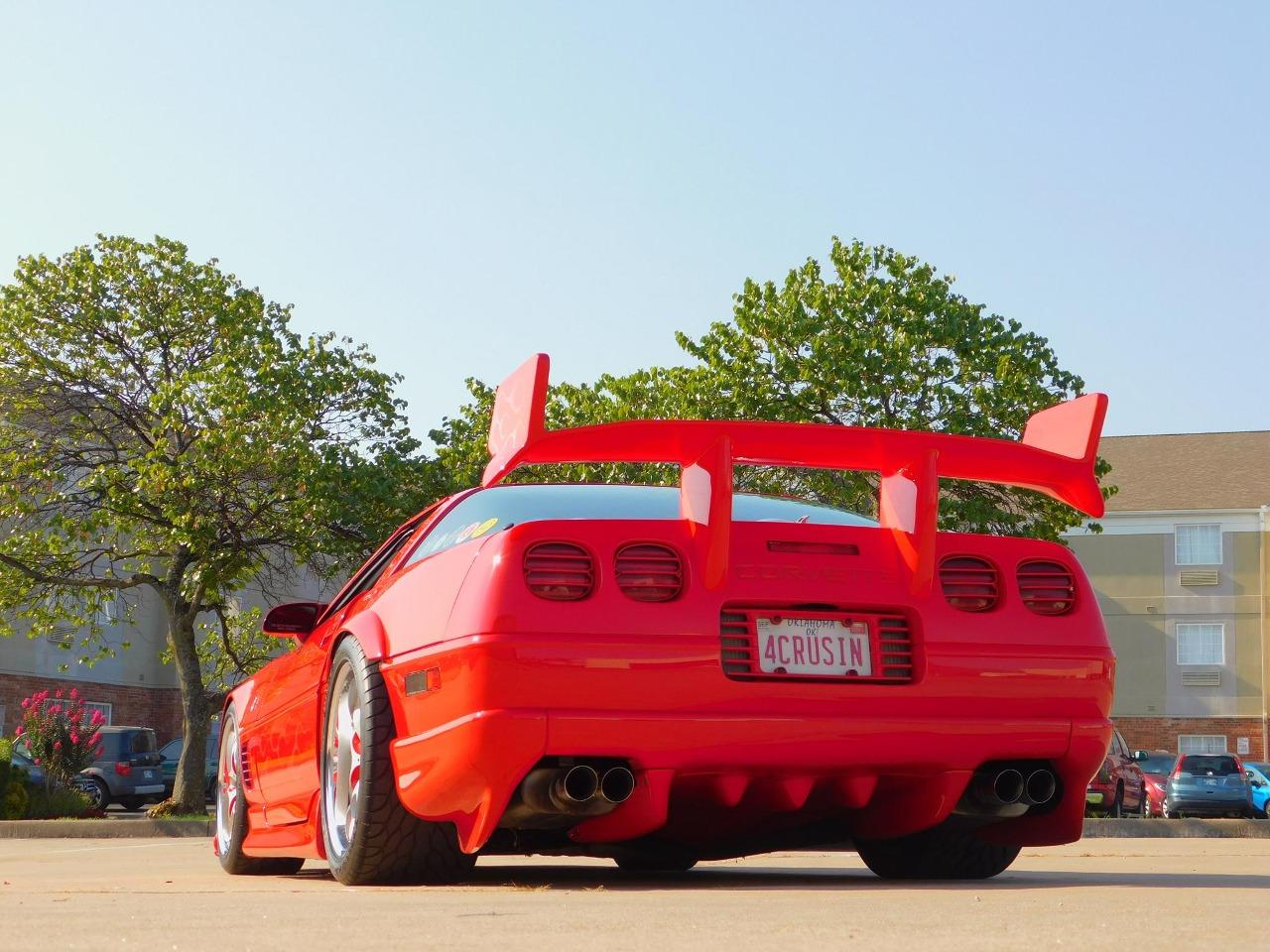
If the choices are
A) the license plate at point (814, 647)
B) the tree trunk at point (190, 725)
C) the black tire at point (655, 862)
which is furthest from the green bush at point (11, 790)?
the license plate at point (814, 647)

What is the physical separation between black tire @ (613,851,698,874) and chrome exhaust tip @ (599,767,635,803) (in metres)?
1.51

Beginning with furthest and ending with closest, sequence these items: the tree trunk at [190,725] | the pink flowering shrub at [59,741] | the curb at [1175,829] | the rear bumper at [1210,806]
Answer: the rear bumper at [1210,806], the tree trunk at [190,725], the pink flowering shrub at [59,741], the curb at [1175,829]

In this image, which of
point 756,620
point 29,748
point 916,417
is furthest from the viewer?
point 916,417

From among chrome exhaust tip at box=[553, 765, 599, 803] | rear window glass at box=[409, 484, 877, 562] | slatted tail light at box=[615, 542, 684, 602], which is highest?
rear window glass at box=[409, 484, 877, 562]

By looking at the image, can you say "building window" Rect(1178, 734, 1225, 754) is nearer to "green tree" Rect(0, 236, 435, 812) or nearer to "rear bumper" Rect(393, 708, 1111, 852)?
"green tree" Rect(0, 236, 435, 812)

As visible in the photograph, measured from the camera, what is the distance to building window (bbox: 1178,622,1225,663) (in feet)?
179

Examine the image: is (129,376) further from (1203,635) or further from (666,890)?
(1203,635)

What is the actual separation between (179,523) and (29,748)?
147 inches

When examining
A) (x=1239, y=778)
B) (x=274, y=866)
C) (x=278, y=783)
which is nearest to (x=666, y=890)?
(x=278, y=783)

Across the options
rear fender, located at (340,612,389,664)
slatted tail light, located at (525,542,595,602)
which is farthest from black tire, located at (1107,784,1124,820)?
slatted tail light, located at (525,542,595,602)

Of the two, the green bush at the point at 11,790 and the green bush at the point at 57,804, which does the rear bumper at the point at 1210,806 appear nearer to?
the green bush at the point at 57,804

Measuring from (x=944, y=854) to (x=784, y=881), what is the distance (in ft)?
1.89

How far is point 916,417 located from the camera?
2852cm

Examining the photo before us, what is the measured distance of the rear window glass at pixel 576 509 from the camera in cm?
530
